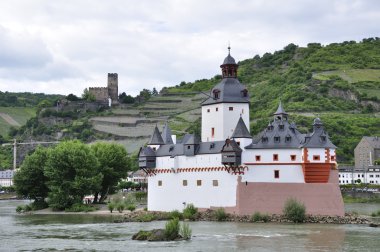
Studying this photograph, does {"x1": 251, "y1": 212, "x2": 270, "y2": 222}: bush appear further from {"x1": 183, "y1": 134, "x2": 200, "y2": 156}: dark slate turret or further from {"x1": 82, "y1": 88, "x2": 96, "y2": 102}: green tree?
{"x1": 82, "y1": 88, "x2": 96, "y2": 102}: green tree

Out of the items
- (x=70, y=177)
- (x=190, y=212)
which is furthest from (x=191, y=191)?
(x=70, y=177)

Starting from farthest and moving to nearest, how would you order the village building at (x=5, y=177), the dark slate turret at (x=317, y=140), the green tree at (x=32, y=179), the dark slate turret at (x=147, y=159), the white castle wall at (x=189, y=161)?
the village building at (x=5, y=177)
the green tree at (x=32, y=179)
the dark slate turret at (x=147, y=159)
the white castle wall at (x=189, y=161)
the dark slate turret at (x=317, y=140)

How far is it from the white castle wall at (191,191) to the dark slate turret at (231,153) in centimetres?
128

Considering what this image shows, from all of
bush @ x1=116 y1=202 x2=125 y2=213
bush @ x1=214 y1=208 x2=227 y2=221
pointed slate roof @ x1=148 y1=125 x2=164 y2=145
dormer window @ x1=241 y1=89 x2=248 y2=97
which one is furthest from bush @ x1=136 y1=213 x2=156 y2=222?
dormer window @ x1=241 y1=89 x2=248 y2=97

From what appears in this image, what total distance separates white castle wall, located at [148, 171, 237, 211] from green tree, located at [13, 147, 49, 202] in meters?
17.3

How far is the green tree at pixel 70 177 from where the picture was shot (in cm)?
7200

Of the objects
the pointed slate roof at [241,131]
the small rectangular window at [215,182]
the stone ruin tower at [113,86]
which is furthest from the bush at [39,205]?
the stone ruin tower at [113,86]

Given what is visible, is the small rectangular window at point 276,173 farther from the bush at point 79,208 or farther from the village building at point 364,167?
the village building at point 364,167

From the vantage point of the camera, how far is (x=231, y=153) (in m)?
56.1

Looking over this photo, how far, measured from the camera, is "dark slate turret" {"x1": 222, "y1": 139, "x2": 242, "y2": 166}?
55.9m

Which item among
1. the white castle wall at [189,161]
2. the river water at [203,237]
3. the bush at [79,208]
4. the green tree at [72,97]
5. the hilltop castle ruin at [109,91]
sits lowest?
the river water at [203,237]

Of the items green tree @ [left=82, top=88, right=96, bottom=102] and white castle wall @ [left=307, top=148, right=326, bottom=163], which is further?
green tree @ [left=82, top=88, right=96, bottom=102]

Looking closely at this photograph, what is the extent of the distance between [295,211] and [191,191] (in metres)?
10.0

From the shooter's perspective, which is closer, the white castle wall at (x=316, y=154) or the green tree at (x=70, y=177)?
the white castle wall at (x=316, y=154)
